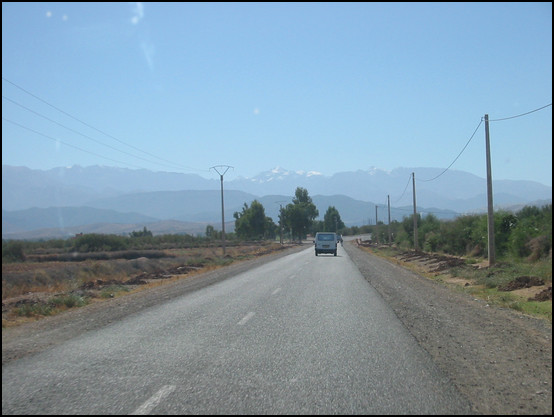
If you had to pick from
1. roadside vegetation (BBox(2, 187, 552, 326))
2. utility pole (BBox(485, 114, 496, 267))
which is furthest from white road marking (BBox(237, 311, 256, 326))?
utility pole (BBox(485, 114, 496, 267))

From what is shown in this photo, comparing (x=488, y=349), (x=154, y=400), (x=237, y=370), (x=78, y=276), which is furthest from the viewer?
(x=78, y=276)

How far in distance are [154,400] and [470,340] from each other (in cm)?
613

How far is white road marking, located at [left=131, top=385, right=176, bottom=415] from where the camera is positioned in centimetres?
609

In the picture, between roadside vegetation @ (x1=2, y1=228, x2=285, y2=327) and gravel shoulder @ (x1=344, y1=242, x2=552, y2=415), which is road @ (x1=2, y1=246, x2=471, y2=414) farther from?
roadside vegetation @ (x1=2, y1=228, x2=285, y2=327)

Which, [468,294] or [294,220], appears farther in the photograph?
[294,220]

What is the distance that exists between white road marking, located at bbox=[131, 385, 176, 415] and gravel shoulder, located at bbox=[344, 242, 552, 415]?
3475 mm

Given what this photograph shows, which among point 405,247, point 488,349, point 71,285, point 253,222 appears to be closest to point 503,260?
point 71,285

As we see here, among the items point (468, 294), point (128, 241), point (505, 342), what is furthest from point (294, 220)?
point (505, 342)

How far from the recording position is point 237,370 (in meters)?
7.89

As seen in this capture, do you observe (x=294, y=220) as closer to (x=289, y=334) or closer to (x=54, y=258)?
(x=54, y=258)

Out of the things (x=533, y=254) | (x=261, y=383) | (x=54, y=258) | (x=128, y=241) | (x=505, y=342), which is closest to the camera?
(x=261, y=383)

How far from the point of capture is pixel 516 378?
7.55 meters

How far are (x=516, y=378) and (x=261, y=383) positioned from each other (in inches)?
132

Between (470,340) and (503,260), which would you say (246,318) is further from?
(503,260)
